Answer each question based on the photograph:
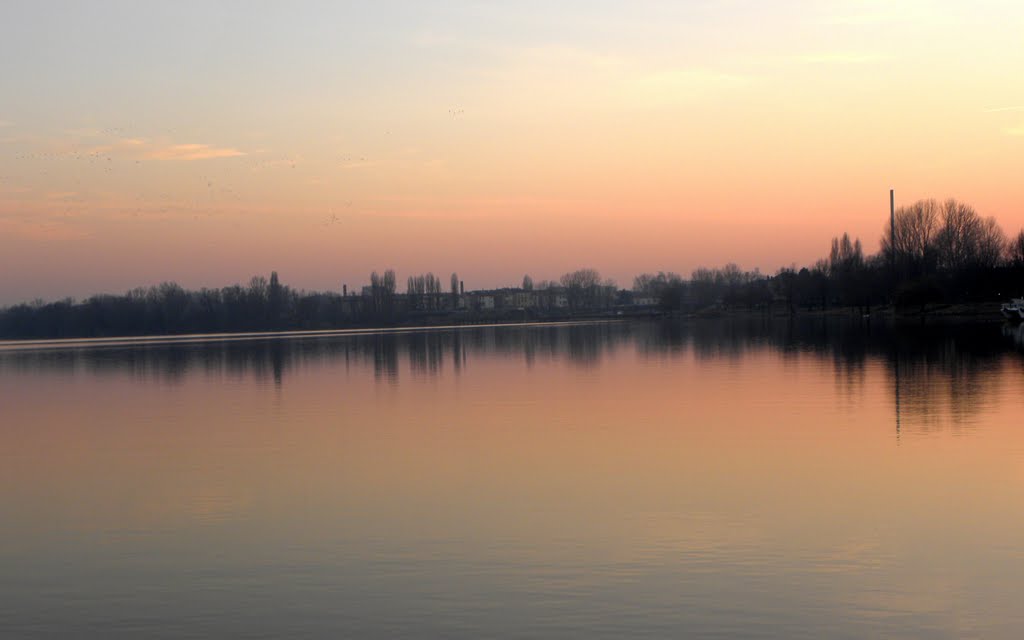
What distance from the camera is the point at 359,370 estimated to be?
118ft

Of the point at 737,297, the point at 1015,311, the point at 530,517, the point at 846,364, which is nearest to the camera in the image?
the point at 530,517

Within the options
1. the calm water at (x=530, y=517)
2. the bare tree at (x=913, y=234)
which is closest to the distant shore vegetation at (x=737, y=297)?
the bare tree at (x=913, y=234)

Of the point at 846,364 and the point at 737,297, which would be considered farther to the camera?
the point at 737,297

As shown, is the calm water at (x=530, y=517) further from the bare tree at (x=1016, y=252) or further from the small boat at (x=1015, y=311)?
the bare tree at (x=1016, y=252)

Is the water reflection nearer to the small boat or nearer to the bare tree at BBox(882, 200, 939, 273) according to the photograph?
the small boat

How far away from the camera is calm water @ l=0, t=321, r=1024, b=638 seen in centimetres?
726

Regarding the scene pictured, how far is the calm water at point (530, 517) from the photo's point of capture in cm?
726

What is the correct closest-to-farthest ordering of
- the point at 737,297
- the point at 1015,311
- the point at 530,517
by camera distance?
the point at 530,517
the point at 1015,311
the point at 737,297

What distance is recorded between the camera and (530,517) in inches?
408

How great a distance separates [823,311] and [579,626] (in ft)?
357

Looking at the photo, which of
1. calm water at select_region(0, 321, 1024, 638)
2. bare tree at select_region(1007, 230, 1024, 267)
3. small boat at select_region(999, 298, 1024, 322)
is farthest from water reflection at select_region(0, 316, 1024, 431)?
bare tree at select_region(1007, 230, 1024, 267)

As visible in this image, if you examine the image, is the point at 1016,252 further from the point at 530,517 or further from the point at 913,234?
the point at 530,517

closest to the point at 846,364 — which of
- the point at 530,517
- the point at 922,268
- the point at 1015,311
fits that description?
the point at 530,517

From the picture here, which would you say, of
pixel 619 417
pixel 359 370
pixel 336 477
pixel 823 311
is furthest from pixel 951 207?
pixel 336 477
